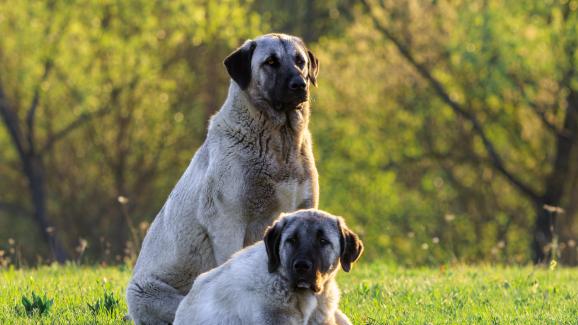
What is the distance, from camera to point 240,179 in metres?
7.95

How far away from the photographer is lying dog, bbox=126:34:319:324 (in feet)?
26.1

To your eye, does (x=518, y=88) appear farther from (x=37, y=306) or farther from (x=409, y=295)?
(x=37, y=306)

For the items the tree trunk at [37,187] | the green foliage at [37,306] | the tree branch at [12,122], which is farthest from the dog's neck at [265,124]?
the tree branch at [12,122]

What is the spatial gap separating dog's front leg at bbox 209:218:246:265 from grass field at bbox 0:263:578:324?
1045 millimetres

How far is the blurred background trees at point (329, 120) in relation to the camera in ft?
87.5

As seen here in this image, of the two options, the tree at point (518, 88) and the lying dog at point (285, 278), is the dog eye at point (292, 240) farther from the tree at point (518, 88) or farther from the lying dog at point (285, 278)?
the tree at point (518, 88)

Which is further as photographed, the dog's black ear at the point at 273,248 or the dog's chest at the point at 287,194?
the dog's chest at the point at 287,194

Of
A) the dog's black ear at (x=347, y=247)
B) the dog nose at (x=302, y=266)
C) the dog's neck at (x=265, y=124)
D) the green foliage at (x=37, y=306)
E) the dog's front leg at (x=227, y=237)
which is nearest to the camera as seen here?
the dog nose at (x=302, y=266)

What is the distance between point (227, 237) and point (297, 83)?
4.37 ft

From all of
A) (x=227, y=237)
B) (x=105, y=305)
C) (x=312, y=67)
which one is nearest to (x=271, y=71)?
(x=312, y=67)

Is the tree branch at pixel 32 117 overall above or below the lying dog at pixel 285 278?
below

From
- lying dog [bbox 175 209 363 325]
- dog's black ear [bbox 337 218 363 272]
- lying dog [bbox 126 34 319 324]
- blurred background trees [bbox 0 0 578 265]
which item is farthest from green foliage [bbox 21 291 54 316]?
blurred background trees [bbox 0 0 578 265]

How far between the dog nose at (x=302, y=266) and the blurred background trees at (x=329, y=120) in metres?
19.3

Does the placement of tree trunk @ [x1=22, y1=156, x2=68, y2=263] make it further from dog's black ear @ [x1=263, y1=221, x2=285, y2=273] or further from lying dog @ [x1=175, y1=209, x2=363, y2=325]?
dog's black ear @ [x1=263, y1=221, x2=285, y2=273]
